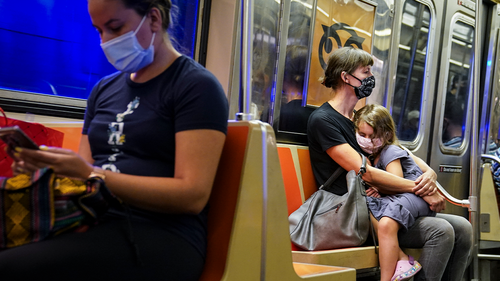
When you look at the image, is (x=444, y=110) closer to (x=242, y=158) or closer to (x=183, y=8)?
(x=183, y=8)

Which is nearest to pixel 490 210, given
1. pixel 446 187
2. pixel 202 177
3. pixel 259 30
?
pixel 446 187

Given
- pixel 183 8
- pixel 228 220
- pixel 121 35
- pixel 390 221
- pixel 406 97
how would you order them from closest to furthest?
pixel 121 35, pixel 228 220, pixel 390 221, pixel 183 8, pixel 406 97

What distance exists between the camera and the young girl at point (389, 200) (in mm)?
2607

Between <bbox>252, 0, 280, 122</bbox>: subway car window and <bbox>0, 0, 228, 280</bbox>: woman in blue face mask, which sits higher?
<bbox>252, 0, 280, 122</bbox>: subway car window

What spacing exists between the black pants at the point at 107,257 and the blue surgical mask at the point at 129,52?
19.4 inches

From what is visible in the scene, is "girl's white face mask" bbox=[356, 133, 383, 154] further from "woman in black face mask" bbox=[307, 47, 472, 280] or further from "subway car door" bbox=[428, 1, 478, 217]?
"subway car door" bbox=[428, 1, 478, 217]

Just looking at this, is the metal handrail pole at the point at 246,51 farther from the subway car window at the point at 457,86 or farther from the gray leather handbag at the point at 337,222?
the subway car window at the point at 457,86

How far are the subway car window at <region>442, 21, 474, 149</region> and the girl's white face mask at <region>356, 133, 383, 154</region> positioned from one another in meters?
2.71

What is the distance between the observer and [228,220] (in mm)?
1553

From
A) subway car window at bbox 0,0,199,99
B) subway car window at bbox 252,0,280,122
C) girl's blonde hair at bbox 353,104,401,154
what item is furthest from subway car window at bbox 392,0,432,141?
subway car window at bbox 0,0,199,99

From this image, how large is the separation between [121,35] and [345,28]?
8.81 feet

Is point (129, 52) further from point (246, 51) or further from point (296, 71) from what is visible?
point (296, 71)

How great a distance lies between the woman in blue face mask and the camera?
45.3 inches

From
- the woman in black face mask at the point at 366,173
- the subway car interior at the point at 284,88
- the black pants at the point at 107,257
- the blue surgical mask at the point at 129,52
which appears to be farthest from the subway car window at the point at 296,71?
the black pants at the point at 107,257
